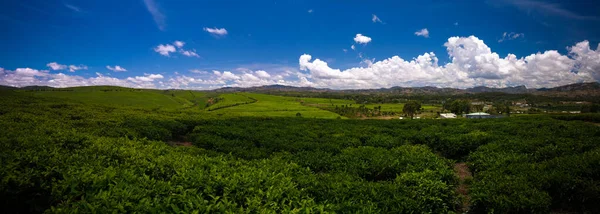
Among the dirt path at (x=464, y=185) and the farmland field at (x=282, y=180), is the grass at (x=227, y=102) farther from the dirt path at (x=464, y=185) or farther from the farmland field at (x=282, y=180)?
the dirt path at (x=464, y=185)

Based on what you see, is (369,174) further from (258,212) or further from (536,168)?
(536,168)

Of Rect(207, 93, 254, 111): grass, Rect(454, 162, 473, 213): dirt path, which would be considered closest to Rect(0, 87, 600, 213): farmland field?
Result: Rect(454, 162, 473, 213): dirt path

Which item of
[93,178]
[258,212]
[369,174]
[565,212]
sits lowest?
[565,212]

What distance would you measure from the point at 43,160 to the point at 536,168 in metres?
18.9

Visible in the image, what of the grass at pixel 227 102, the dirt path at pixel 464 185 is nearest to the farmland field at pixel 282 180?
the dirt path at pixel 464 185

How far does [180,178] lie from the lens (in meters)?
8.10

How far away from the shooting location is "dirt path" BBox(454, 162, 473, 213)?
32.9ft

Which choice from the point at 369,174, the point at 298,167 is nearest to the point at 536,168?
the point at 369,174

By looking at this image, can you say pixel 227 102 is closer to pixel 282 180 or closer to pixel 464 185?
pixel 464 185

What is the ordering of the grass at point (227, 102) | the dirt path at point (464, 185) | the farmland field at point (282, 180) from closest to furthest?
the farmland field at point (282, 180) → the dirt path at point (464, 185) → the grass at point (227, 102)

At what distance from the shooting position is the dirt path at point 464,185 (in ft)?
32.9

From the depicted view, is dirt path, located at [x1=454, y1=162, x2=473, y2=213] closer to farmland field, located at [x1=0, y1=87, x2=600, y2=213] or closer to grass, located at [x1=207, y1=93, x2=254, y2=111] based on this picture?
farmland field, located at [x1=0, y1=87, x2=600, y2=213]

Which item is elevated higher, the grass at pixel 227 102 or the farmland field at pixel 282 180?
the farmland field at pixel 282 180

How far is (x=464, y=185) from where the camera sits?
498 inches
